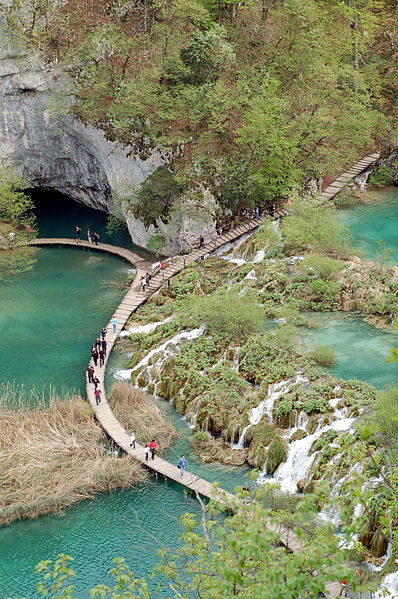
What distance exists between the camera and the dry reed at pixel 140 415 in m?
36.4

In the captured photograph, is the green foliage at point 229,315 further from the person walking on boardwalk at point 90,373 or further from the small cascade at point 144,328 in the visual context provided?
the person walking on boardwalk at point 90,373

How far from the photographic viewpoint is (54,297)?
5019 cm

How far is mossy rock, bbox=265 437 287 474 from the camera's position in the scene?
3400 centimetres

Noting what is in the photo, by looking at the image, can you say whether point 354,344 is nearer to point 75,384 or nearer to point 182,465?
point 182,465

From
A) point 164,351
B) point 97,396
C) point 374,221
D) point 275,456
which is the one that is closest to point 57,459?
point 97,396

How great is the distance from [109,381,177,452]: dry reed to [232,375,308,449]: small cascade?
10.4 feet

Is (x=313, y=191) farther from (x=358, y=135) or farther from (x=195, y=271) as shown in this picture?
(x=195, y=271)

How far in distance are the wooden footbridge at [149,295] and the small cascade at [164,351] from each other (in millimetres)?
1293

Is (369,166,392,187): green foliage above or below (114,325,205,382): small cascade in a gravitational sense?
above

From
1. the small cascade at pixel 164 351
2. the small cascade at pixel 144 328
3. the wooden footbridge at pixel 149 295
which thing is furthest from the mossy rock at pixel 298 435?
the small cascade at pixel 144 328

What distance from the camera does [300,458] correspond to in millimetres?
33594

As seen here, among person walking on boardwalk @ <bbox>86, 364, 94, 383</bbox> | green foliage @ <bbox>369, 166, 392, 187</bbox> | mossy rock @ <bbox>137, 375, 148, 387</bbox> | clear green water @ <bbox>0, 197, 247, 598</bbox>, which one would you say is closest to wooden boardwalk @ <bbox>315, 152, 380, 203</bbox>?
green foliage @ <bbox>369, 166, 392, 187</bbox>

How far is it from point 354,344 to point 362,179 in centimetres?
2173

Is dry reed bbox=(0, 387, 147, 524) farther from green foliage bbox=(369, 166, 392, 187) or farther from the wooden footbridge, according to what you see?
green foliage bbox=(369, 166, 392, 187)
